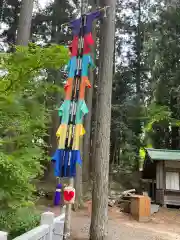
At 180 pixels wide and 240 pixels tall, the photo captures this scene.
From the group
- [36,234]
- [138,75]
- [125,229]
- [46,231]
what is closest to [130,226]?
[125,229]

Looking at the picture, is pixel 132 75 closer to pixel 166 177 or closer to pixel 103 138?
pixel 166 177

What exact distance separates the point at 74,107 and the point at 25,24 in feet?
12.4

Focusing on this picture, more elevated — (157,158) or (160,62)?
(160,62)

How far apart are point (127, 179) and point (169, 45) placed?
8.62 m

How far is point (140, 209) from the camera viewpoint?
995cm

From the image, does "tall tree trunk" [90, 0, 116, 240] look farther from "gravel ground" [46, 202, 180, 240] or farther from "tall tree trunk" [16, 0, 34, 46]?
"tall tree trunk" [16, 0, 34, 46]

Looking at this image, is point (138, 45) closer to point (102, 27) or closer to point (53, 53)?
→ point (102, 27)

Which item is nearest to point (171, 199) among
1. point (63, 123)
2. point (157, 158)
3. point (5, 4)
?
point (157, 158)

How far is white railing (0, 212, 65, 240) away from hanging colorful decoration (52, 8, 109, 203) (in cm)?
70

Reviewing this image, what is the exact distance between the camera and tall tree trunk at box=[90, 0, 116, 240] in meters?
6.26

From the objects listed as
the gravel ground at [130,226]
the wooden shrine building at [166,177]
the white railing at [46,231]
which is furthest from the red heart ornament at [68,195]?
the wooden shrine building at [166,177]

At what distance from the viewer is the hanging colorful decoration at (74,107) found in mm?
5809

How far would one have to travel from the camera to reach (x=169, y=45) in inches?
618

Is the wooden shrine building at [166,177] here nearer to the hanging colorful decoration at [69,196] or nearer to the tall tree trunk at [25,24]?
the hanging colorful decoration at [69,196]
